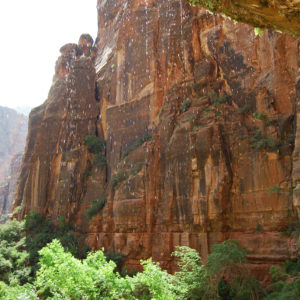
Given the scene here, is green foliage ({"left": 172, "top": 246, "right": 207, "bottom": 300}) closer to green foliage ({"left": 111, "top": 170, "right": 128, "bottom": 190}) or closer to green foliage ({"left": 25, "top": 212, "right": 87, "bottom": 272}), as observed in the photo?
green foliage ({"left": 111, "top": 170, "right": 128, "bottom": 190})

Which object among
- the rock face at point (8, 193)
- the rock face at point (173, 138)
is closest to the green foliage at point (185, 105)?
the rock face at point (173, 138)

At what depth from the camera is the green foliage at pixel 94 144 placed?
3197cm

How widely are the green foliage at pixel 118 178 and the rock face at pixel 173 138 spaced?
118 mm

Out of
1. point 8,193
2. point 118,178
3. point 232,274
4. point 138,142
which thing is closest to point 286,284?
A: point 232,274

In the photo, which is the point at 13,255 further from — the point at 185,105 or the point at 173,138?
the point at 185,105

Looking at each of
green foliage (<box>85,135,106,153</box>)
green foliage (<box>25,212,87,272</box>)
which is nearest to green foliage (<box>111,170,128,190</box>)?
green foliage (<box>25,212,87,272</box>)

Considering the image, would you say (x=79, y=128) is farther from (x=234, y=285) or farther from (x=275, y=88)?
(x=234, y=285)

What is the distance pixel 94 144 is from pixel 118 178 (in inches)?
284

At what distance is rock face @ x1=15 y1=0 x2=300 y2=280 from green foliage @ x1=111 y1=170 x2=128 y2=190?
0.39 feet

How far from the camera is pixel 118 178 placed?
1025 inches

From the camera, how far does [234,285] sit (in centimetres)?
1479

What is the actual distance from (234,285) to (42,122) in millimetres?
27228

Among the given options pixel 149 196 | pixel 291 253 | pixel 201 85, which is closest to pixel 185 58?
pixel 201 85

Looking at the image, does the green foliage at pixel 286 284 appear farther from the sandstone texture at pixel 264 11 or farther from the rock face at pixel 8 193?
the rock face at pixel 8 193
